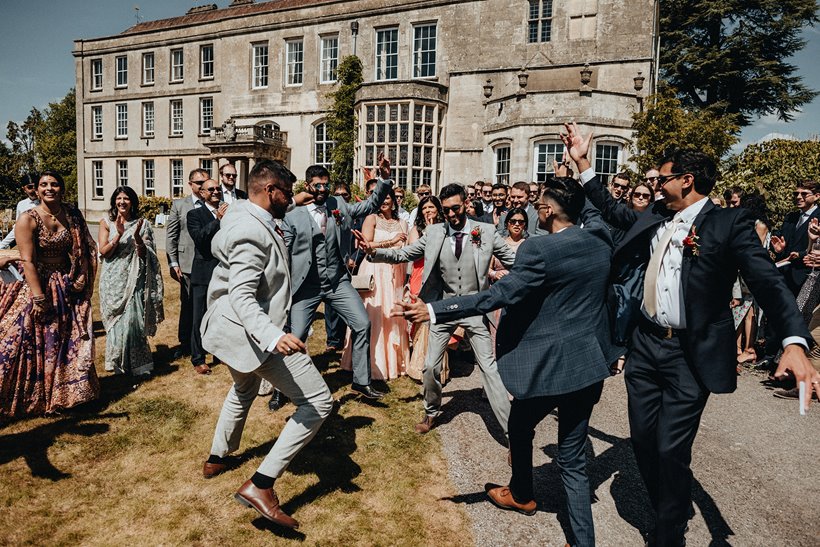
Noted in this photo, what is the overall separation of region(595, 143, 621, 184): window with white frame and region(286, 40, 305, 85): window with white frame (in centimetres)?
1729

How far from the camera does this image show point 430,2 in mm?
23719

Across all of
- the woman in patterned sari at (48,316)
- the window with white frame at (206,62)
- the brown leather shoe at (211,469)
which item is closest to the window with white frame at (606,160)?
the woman in patterned sari at (48,316)

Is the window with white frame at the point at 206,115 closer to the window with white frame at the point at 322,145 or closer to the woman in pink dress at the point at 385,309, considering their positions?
the window with white frame at the point at 322,145

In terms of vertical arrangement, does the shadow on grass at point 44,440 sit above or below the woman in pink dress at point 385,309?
below

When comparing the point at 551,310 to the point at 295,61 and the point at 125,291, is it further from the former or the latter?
the point at 295,61

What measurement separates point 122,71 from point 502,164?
29.0 m

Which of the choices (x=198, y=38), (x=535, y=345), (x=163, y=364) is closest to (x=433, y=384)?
(x=535, y=345)

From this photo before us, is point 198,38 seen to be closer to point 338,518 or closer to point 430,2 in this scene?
point 430,2

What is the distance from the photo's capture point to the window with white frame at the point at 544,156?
18.6 metres

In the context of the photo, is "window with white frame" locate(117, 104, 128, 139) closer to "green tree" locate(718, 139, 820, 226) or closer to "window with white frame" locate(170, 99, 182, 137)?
"window with white frame" locate(170, 99, 182, 137)

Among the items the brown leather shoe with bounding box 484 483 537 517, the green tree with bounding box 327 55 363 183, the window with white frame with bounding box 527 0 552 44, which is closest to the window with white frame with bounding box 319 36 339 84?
the green tree with bounding box 327 55 363 183

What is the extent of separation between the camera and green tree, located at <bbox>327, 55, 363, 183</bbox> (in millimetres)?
25484

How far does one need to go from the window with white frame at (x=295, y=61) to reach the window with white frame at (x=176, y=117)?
9131 mm

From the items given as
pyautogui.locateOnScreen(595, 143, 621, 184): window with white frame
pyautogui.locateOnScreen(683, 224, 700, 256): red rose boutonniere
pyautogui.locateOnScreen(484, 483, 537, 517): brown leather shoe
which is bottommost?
pyautogui.locateOnScreen(484, 483, 537, 517): brown leather shoe
